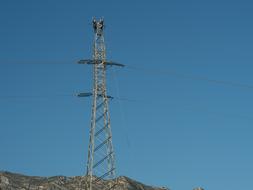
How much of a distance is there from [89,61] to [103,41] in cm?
491

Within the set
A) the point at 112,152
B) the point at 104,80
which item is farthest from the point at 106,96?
the point at 112,152

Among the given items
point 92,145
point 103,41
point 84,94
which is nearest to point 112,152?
point 92,145

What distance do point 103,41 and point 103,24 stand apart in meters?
2.89

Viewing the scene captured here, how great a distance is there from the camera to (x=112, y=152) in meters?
83.7

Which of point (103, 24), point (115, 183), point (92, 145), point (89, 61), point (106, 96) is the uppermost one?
point (103, 24)

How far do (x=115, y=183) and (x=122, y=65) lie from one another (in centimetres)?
1739

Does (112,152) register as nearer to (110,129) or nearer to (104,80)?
(110,129)

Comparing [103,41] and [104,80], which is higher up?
[103,41]

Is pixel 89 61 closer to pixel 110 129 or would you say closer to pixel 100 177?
pixel 110 129

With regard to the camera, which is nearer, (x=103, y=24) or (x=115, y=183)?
(x=115, y=183)

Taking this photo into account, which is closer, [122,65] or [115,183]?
[115,183]

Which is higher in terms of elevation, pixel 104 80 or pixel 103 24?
pixel 103 24

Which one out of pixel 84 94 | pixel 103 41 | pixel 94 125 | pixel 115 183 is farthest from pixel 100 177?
pixel 103 41

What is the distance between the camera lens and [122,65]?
88.6m
